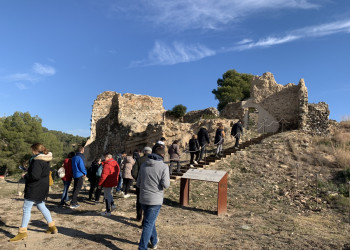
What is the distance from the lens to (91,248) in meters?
4.29

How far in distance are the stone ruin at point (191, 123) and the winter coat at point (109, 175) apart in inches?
379

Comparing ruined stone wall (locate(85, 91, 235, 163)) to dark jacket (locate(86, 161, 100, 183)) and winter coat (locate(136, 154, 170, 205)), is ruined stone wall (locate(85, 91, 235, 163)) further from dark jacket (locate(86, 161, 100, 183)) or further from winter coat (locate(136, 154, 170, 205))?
winter coat (locate(136, 154, 170, 205))

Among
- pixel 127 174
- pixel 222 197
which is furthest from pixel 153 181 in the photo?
pixel 127 174

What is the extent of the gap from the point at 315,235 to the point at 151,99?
20.4 metres

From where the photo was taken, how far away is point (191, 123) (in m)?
19.0

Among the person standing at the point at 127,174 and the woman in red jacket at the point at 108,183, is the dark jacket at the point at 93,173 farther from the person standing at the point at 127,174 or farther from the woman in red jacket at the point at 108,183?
the woman in red jacket at the point at 108,183

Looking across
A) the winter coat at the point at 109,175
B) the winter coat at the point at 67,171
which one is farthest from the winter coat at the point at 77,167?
the winter coat at the point at 109,175

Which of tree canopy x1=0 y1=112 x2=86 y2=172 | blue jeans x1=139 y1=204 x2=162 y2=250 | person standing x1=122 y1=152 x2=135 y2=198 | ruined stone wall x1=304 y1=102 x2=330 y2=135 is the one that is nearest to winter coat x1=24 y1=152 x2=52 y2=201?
Result: blue jeans x1=139 y1=204 x2=162 y2=250

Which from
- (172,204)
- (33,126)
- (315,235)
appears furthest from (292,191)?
(33,126)

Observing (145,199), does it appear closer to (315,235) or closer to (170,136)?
(315,235)

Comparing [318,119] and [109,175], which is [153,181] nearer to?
[109,175]

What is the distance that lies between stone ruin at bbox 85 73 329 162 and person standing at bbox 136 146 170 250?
39.1 ft

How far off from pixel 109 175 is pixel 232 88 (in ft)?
102

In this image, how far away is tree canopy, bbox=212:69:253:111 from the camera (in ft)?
115
